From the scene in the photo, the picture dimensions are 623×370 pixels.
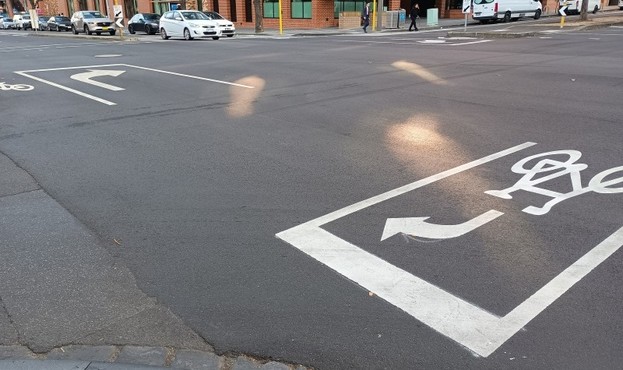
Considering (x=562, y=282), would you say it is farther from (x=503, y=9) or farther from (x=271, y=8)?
(x=271, y=8)

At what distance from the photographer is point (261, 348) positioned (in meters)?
3.18

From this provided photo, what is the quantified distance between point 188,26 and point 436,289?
94.6 ft

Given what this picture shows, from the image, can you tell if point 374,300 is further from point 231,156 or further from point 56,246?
point 231,156

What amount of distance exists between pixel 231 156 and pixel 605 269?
4.52 metres

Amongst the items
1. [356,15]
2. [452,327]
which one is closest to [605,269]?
[452,327]

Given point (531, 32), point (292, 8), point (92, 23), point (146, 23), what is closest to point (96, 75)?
point (531, 32)

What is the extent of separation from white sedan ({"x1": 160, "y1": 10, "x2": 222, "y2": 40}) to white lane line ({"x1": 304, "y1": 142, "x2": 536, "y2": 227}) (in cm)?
2554

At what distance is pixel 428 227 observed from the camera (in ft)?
15.4

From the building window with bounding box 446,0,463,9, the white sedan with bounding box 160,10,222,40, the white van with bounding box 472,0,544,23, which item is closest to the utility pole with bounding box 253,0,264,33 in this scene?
the white sedan with bounding box 160,10,222,40

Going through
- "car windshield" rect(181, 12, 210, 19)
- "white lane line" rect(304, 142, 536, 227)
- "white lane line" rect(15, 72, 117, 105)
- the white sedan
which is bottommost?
"white lane line" rect(304, 142, 536, 227)

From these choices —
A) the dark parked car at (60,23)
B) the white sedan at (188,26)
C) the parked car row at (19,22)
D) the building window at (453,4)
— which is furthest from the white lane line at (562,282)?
the parked car row at (19,22)

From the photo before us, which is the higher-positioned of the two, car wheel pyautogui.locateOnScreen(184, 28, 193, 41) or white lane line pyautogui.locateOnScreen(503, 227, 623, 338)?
car wheel pyautogui.locateOnScreen(184, 28, 193, 41)

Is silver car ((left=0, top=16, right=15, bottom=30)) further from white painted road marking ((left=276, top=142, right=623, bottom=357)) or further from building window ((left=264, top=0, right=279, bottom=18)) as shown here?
white painted road marking ((left=276, top=142, right=623, bottom=357))

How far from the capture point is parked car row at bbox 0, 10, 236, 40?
2988 centimetres
